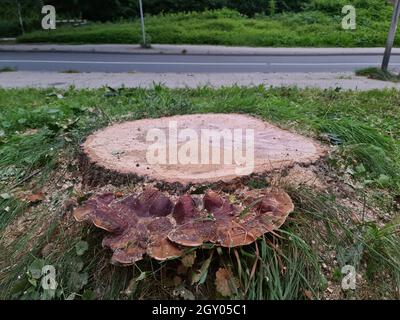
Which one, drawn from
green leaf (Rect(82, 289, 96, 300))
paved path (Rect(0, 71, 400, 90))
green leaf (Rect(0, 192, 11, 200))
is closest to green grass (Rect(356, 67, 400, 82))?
paved path (Rect(0, 71, 400, 90))

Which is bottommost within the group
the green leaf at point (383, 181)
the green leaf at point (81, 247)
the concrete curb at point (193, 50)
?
the concrete curb at point (193, 50)

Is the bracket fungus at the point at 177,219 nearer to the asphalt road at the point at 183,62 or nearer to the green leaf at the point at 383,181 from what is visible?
the green leaf at the point at 383,181

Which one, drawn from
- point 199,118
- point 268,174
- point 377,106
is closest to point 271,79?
point 377,106

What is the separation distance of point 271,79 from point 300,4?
36.7ft

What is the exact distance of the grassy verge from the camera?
2006 millimetres

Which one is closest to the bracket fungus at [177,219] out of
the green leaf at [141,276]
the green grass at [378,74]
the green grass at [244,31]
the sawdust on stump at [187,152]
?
the green leaf at [141,276]

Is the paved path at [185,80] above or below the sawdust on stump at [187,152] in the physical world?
below

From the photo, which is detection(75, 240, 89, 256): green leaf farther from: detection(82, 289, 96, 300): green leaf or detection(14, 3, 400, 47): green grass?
detection(14, 3, 400, 47): green grass

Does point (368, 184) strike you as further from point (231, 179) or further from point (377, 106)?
point (377, 106)

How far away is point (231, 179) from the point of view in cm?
238

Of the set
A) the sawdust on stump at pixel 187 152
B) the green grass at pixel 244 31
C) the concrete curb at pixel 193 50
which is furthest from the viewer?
the green grass at pixel 244 31

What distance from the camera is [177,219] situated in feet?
6.93

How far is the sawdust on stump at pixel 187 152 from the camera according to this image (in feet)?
8.05

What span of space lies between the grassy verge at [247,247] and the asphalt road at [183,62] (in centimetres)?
766
